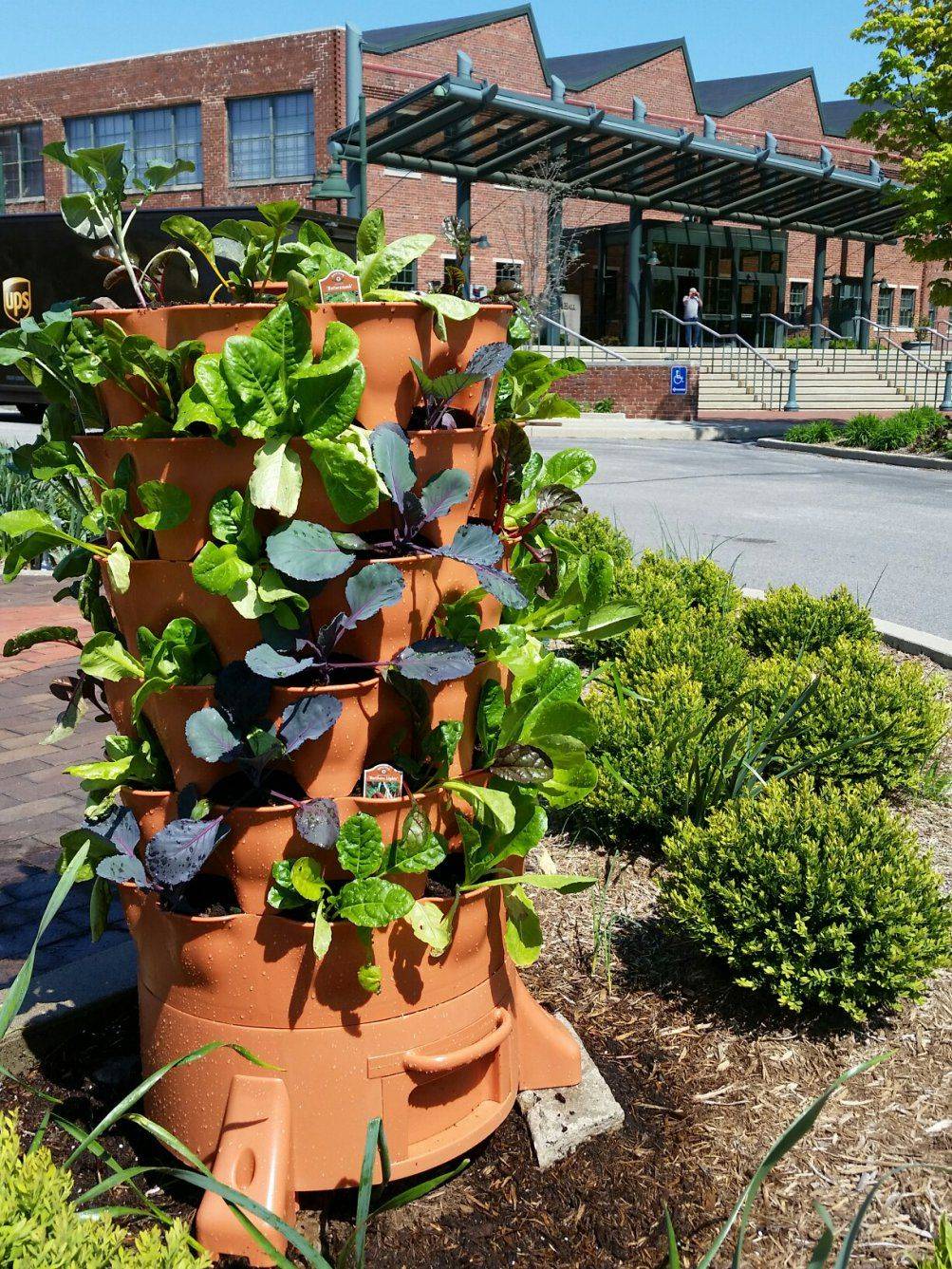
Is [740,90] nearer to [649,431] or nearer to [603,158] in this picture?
[603,158]

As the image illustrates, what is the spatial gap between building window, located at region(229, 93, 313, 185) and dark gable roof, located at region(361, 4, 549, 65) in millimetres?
2874

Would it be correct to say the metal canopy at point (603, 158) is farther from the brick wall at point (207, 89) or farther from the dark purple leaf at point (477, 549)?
the dark purple leaf at point (477, 549)

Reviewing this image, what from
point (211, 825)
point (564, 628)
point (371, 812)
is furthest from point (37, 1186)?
point (564, 628)

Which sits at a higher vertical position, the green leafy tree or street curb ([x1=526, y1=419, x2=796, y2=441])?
Result: the green leafy tree

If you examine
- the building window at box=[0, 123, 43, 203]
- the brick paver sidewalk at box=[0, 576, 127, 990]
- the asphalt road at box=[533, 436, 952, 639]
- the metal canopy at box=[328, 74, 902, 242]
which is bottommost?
the brick paver sidewalk at box=[0, 576, 127, 990]

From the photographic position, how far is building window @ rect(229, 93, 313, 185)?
34.6 metres

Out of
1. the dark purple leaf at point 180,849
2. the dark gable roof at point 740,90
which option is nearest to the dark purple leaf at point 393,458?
the dark purple leaf at point 180,849

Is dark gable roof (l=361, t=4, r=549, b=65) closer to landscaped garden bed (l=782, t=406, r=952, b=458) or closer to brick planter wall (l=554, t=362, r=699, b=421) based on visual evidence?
brick planter wall (l=554, t=362, r=699, b=421)

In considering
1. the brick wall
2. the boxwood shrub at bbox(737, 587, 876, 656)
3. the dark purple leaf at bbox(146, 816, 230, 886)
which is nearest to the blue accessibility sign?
the brick wall

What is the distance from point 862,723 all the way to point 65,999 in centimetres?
253

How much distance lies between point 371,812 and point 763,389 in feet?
93.2

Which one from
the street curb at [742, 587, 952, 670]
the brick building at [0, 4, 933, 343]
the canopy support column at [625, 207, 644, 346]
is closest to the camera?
the street curb at [742, 587, 952, 670]

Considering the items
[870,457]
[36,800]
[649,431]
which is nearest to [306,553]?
[36,800]

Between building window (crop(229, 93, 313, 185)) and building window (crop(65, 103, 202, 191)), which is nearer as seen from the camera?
building window (crop(229, 93, 313, 185))
